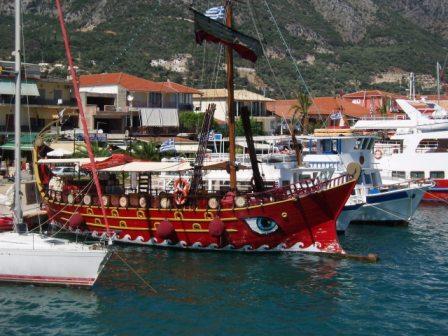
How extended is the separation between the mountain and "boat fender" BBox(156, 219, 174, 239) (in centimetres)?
5986

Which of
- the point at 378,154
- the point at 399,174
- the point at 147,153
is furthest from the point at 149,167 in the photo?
the point at 399,174

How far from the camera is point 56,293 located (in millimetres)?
19969

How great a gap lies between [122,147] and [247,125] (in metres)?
27.8

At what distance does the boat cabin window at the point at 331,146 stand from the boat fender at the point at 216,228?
1091 centimetres

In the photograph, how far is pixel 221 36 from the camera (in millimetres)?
25938

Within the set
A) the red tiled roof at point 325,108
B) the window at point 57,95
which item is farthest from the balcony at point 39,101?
the red tiled roof at point 325,108

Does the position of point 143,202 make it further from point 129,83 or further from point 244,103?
point 244,103

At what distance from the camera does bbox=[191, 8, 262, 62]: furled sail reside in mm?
25391

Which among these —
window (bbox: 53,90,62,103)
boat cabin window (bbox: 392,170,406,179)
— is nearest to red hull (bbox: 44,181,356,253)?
boat cabin window (bbox: 392,170,406,179)

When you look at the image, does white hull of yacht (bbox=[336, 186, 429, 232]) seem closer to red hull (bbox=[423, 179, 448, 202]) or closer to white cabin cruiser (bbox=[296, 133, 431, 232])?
white cabin cruiser (bbox=[296, 133, 431, 232])

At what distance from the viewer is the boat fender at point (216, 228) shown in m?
24.7

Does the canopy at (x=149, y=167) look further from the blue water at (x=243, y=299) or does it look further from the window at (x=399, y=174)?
the window at (x=399, y=174)

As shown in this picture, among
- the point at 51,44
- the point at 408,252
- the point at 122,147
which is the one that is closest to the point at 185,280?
the point at 408,252

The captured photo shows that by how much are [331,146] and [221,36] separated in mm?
10560
